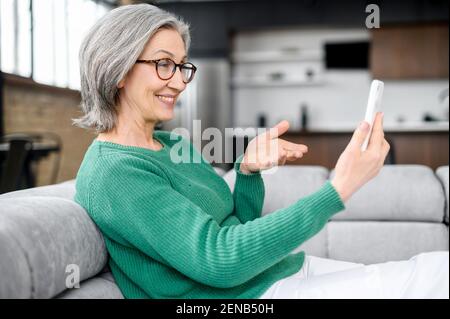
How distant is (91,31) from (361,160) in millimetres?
595

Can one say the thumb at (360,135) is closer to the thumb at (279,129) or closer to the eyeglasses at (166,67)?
the thumb at (279,129)

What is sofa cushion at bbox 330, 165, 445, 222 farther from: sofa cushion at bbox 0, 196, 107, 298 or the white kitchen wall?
the white kitchen wall

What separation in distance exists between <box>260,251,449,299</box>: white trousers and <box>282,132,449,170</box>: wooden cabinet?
5.02 metres

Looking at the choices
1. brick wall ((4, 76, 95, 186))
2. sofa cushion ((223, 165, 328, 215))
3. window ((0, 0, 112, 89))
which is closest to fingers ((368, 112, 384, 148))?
sofa cushion ((223, 165, 328, 215))

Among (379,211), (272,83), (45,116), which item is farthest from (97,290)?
(272,83)

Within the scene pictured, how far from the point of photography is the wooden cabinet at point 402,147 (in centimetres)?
593

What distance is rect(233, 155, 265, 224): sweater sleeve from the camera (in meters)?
1.24

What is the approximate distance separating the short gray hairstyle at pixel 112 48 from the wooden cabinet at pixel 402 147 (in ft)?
16.2

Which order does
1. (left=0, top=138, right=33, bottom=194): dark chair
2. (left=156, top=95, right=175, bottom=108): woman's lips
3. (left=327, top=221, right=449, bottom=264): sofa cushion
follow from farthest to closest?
(left=0, top=138, right=33, bottom=194): dark chair → (left=327, top=221, right=449, bottom=264): sofa cushion → (left=156, top=95, right=175, bottom=108): woman's lips

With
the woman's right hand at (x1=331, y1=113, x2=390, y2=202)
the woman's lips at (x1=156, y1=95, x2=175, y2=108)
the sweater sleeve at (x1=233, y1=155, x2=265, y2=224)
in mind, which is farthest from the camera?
the sweater sleeve at (x1=233, y1=155, x2=265, y2=224)

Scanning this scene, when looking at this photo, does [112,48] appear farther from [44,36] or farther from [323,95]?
[323,95]

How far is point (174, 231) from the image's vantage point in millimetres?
835

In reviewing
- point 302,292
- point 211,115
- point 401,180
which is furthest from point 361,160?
point 211,115

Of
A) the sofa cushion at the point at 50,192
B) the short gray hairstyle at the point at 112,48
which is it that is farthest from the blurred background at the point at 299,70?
the short gray hairstyle at the point at 112,48
